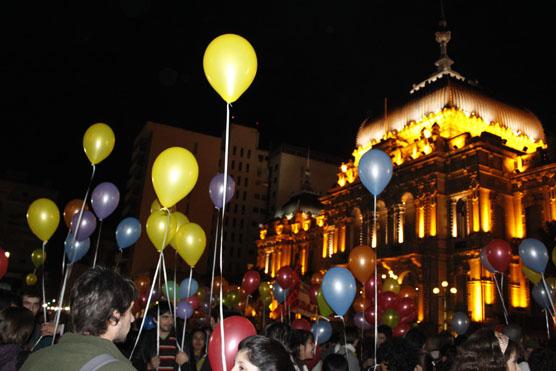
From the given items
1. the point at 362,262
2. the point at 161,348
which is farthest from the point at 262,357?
the point at 362,262

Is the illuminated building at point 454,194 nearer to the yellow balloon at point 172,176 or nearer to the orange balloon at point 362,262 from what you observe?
the orange balloon at point 362,262

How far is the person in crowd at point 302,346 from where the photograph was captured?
555 cm

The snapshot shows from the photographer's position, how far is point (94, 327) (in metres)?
2.66

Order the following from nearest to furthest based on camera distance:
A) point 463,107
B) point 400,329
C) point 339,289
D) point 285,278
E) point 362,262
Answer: point 339,289 < point 362,262 < point 400,329 < point 285,278 < point 463,107

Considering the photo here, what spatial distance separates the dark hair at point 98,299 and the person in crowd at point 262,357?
0.79 metres

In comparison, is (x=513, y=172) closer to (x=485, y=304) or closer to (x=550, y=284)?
(x=485, y=304)

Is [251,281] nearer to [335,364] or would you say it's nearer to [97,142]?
[97,142]

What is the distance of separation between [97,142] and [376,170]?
6.32m

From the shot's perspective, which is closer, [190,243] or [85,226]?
[190,243]

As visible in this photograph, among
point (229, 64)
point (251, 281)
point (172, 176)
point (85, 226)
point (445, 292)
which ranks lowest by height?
point (251, 281)

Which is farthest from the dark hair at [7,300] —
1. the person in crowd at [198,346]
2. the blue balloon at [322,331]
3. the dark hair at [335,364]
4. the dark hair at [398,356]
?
the blue balloon at [322,331]

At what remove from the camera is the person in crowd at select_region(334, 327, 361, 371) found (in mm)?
7352

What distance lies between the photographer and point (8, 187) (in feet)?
249

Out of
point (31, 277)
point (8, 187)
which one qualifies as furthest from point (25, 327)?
point (8, 187)
